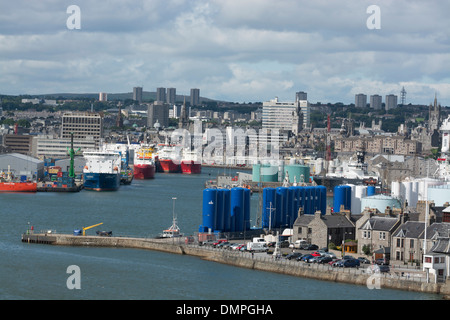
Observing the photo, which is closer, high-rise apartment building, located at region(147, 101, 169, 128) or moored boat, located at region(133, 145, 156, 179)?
moored boat, located at region(133, 145, 156, 179)

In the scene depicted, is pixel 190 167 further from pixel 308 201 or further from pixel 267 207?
pixel 267 207

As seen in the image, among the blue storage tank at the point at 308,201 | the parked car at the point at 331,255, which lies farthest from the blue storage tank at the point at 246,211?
the parked car at the point at 331,255

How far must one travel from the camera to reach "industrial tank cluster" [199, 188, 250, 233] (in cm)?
3656

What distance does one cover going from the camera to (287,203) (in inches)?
1583

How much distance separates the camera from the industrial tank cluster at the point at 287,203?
3909 cm

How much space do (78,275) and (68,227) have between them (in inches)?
475

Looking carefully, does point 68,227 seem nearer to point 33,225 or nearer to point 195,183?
point 33,225

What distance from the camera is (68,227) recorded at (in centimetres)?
4038

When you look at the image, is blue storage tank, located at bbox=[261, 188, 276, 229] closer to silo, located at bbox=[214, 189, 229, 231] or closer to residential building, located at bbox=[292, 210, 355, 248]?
silo, located at bbox=[214, 189, 229, 231]

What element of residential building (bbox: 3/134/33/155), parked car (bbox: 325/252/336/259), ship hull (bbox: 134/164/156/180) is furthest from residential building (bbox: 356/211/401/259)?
residential building (bbox: 3/134/33/155)

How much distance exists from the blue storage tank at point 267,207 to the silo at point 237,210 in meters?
1.32

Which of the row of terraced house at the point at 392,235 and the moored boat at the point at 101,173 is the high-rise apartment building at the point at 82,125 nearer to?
the moored boat at the point at 101,173

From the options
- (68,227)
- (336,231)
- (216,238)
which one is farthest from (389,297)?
(68,227)

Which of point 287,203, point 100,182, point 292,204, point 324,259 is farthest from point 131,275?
point 100,182
